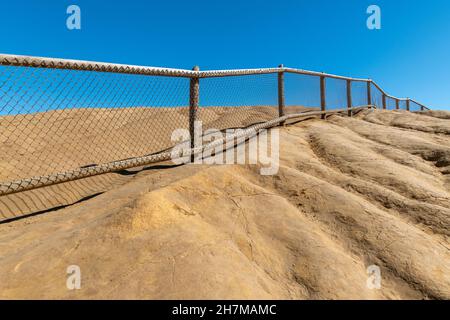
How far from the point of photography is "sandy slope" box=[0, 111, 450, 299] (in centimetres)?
199

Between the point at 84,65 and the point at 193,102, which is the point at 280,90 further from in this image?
the point at 84,65

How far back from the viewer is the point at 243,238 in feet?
8.30

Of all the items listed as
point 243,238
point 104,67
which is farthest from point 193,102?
point 243,238

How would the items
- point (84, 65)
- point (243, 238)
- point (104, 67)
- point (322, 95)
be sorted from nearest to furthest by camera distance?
point (243, 238), point (84, 65), point (104, 67), point (322, 95)

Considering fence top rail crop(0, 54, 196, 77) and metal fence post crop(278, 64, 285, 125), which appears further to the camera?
metal fence post crop(278, 64, 285, 125)

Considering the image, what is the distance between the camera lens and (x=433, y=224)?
3.05 m

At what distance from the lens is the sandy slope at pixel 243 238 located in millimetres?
1990

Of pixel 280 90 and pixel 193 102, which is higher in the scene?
pixel 280 90

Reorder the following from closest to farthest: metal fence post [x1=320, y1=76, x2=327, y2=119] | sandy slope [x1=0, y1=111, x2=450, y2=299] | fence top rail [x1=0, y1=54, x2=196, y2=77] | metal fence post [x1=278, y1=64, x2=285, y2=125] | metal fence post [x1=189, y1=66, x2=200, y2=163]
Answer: sandy slope [x1=0, y1=111, x2=450, y2=299]
fence top rail [x1=0, y1=54, x2=196, y2=77]
metal fence post [x1=189, y1=66, x2=200, y2=163]
metal fence post [x1=278, y1=64, x2=285, y2=125]
metal fence post [x1=320, y1=76, x2=327, y2=119]

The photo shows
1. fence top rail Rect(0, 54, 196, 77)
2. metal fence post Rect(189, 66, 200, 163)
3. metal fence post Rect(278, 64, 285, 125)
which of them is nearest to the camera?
fence top rail Rect(0, 54, 196, 77)

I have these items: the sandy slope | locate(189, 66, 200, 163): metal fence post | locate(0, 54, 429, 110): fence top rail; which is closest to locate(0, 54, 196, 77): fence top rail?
locate(0, 54, 429, 110): fence top rail

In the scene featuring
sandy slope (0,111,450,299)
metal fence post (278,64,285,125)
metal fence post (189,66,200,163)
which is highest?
metal fence post (278,64,285,125)

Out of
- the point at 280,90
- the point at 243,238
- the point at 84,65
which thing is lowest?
the point at 243,238

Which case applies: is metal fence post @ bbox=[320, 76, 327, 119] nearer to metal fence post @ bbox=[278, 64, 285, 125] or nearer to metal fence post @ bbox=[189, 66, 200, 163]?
metal fence post @ bbox=[278, 64, 285, 125]
